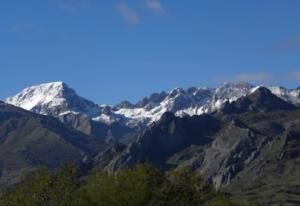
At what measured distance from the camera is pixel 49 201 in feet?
447

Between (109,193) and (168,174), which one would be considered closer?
(109,193)

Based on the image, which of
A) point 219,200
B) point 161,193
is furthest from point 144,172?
point 219,200

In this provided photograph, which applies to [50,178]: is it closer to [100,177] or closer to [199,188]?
[100,177]

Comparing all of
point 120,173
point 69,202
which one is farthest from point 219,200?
point 69,202

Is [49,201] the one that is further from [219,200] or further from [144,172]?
[219,200]

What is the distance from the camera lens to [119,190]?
131 meters

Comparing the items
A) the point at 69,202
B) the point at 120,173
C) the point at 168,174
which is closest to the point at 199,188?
the point at 168,174

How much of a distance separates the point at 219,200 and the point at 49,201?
32.9m

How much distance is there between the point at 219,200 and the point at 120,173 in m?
20.0

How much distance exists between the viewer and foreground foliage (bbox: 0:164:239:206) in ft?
427

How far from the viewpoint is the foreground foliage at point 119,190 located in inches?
5128

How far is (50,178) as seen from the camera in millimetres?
137125

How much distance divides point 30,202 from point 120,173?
18140 mm

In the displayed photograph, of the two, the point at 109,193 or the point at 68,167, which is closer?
the point at 109,193
